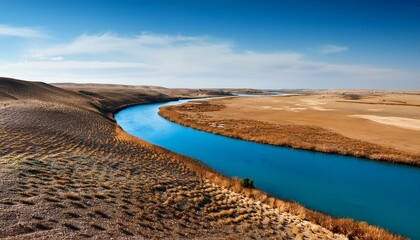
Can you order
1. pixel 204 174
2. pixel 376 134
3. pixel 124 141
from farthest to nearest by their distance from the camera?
pixel 376 134 → pixel 124 141 → pixel 204 174

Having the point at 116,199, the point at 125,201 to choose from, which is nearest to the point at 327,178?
the point at 125,201

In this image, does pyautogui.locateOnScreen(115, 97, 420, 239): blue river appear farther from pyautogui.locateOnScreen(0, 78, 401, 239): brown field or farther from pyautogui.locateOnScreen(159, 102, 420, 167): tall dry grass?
pyautogui.locateOnScreen(0, 78, 401, 239): brown field

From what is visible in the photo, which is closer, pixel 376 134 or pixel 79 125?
pixel 79 125

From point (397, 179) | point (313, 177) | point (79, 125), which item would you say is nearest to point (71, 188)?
point (313, 177)

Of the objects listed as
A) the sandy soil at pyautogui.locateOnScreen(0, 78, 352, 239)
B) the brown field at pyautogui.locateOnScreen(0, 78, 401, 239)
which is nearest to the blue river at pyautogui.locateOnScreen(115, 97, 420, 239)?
the brown field at pyautogui.locateOnScreen(0, 78, 401, 239)

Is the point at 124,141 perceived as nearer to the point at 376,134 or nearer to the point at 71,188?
the point at 71,188

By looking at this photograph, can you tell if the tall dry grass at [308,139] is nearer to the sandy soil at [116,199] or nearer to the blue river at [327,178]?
the blue river at [327,178]

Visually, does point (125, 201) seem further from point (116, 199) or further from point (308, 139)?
point (308, 139)

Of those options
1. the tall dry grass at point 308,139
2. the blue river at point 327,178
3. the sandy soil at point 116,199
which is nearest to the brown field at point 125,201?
the sandy soil at point 116,199
